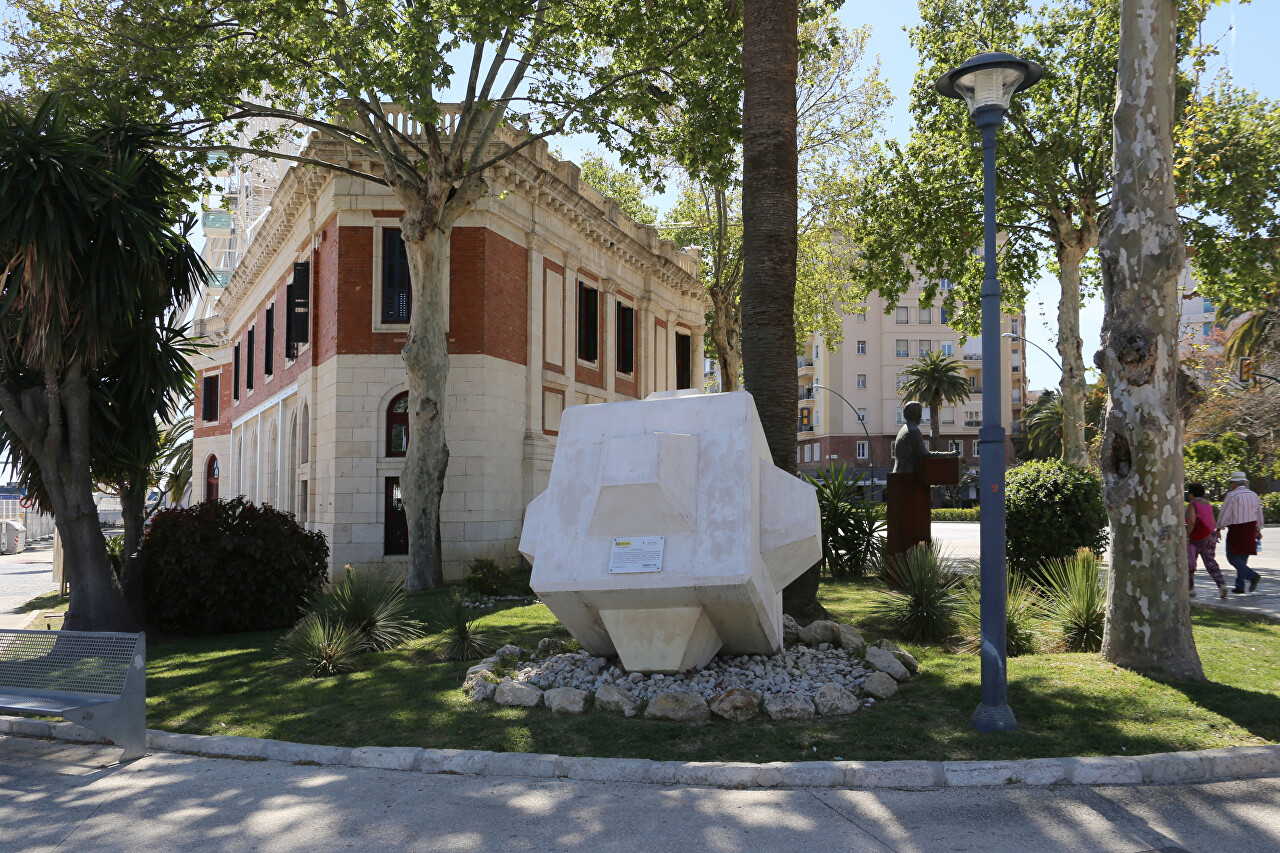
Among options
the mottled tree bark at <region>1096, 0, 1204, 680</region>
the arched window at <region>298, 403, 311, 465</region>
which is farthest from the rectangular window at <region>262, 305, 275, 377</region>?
the mottled tree bark at <region>1096, 0, 1204, 680</region>

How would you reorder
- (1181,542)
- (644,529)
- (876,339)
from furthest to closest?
(876,339) < (1181,542) < (644,529)

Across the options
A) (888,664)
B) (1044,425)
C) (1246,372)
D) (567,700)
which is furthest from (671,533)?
(1044,425)

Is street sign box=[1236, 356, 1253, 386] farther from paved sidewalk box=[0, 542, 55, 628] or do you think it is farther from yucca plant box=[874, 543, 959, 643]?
paved sidewalk box=[0, 542, 55, 628]

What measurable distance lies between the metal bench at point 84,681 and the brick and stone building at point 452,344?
515 inches

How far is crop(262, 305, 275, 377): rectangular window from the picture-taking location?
29531 millimetres

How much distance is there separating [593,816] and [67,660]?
481 centimetres

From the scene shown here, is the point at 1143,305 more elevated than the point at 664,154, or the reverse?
the point at 664,154

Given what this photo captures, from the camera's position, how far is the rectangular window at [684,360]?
3688 centimetres

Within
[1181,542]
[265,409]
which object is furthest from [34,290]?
[265,409]

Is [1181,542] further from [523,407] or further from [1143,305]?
[523,407]

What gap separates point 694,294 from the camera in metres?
35.2

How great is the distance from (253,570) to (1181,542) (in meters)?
11.2

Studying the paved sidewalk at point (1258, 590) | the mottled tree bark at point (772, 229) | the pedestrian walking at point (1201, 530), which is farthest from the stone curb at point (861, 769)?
the pedestrian walking at point (1201, 530)

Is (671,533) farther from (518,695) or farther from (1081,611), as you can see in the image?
(1081,611)
